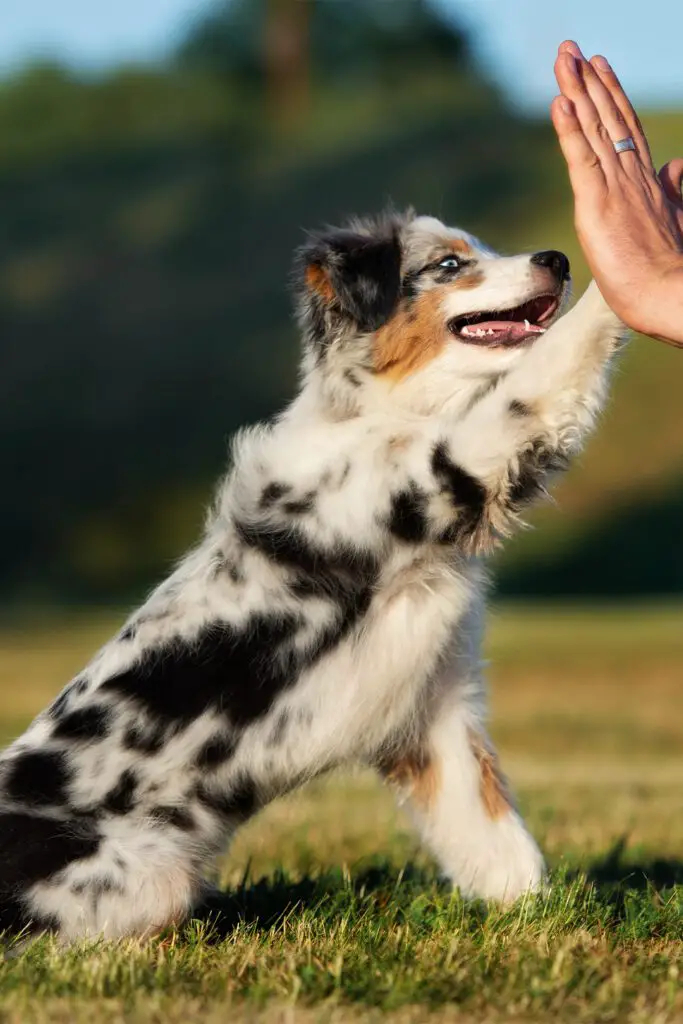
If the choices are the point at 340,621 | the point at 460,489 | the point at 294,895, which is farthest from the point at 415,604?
the point at 294,895

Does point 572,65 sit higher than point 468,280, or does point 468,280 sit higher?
point 572,65

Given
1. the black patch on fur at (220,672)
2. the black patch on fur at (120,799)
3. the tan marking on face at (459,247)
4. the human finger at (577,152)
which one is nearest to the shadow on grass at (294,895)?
the black patch on fur at (120,799)

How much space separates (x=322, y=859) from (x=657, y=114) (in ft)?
107

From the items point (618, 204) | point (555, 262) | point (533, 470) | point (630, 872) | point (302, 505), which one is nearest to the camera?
point (618, 204)

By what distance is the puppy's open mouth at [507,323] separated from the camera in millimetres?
4898

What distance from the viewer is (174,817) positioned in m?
4.41

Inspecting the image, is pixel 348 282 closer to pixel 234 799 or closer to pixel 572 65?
pixel 572 65

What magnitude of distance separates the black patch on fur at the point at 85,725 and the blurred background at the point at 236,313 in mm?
8792

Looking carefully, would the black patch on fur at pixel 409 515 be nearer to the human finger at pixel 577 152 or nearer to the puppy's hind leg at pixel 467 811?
the puppy's hind leg at pixel 467 811

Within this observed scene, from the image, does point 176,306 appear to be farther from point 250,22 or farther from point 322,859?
point 322,859

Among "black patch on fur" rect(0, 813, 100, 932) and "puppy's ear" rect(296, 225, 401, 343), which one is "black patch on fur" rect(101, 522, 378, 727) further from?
"puppy's ear" rect(296, 225, 401, 343)

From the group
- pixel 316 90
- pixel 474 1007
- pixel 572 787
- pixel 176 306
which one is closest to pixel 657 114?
pixel 316 90

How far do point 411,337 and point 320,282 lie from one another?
39 cm

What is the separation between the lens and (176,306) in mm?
31781
